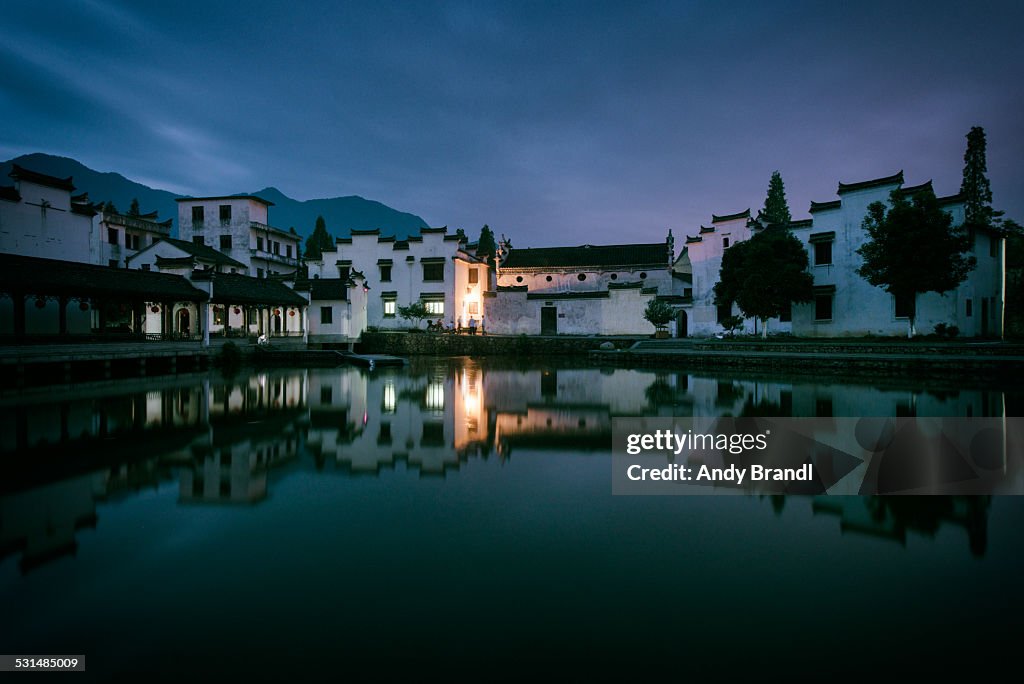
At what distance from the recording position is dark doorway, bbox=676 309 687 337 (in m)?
33.8

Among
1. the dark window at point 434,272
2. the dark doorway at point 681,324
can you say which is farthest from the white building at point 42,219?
the dark doorway at point 681,324

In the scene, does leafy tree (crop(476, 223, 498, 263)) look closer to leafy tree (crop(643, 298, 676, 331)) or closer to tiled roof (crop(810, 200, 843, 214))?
leafy tree (crop(643, 298, 676, 331))

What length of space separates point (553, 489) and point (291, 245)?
43840 mm

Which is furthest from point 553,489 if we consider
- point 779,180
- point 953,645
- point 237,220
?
point 779,180

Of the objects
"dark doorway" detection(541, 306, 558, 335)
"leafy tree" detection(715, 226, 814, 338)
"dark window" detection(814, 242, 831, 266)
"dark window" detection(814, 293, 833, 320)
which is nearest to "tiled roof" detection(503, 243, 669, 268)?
"dark doorway" detection(541, 306, 558, 335)

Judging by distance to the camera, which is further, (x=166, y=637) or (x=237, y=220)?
(x=237, y=220)

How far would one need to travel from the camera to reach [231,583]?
4.03m

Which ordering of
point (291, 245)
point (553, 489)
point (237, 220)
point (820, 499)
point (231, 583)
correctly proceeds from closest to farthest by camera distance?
1. point (231, 583)
2. point (820, 499)
3. point (553, 489)
4. point (237, 220)
5. point (291, 245)

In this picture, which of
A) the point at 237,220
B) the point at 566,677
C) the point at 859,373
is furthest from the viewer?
the point at 237,220

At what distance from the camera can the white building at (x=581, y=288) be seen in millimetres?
35594

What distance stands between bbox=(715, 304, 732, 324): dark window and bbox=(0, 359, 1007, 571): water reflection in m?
13.4

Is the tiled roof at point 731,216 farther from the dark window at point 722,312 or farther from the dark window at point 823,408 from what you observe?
the dark window at point 823,408

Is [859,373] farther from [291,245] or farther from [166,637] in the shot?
[291,245]

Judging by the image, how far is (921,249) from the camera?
66.8 ft
